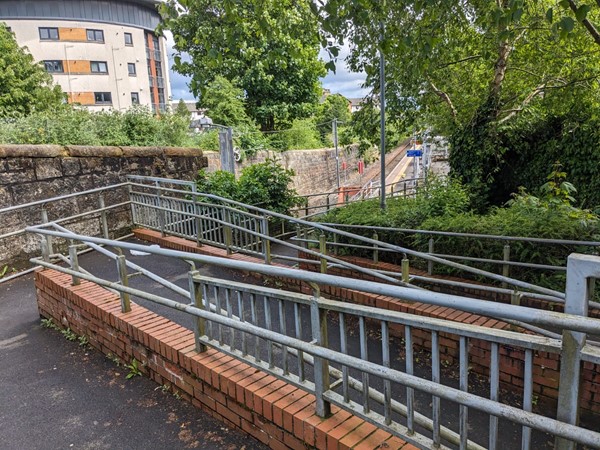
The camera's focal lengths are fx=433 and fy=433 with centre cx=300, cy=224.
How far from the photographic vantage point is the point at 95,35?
115 ft

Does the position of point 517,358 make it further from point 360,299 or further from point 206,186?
point 206,186

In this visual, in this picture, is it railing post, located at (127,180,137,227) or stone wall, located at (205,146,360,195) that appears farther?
stone wall, located at (205,146,360,195)

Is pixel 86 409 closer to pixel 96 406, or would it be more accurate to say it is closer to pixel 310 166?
pixel 96 406

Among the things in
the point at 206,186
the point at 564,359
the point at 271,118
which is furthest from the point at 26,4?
the point at 564,359

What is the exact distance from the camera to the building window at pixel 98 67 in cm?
3530

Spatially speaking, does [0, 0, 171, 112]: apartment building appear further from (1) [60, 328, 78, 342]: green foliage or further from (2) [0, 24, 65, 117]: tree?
(1) [60, 328, 78, 342]: green foliage

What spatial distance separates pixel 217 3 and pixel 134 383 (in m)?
3.31

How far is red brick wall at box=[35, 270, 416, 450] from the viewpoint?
208cm

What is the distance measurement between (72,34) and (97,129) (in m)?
31.9

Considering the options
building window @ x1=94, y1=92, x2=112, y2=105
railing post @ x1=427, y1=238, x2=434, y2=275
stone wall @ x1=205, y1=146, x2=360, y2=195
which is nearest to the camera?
railing post @ x1=427, y1=238, x2=434, y2=275

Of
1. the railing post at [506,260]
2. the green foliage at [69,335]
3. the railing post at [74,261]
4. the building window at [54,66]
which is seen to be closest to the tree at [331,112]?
the building window at [54,66]

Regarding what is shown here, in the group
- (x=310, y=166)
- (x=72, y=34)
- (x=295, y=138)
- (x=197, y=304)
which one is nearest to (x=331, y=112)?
(x=295, y=138)

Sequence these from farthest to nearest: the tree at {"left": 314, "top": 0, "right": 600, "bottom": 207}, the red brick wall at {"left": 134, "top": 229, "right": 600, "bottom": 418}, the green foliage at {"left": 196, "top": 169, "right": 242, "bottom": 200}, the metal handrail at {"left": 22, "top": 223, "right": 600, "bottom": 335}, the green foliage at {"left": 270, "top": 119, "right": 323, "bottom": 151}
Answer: the green foliage at {"left": 270, "top": 119, "right": 323, "bottom": 151}
the green foliage at {"left": 196, "top": 169, "right": 242, "bottom": 200}
the tree at {"left": 314, "top": 0, "right": 600, "bottom": 207}
the red brick wall at {"left": 134, "top": 229, "right": 600, "bottom": 418}
the metal handrail at {"left": 22, "top": 223, "right": 600, "bottom": 335}

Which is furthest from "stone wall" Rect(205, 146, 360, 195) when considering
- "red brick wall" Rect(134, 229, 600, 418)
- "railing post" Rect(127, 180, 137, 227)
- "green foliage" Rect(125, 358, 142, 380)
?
"green foliage" Rect(125, 358, 142, 380)
